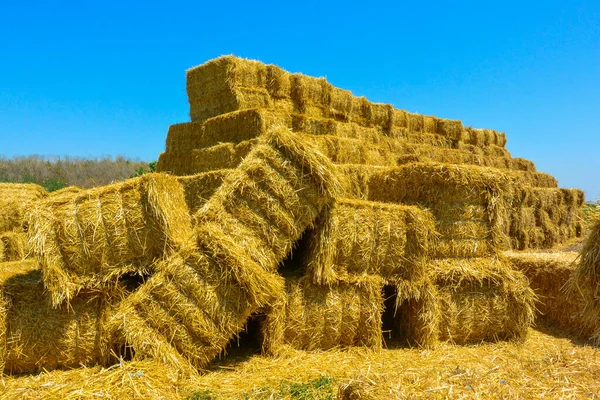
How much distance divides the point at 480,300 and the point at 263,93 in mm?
8542

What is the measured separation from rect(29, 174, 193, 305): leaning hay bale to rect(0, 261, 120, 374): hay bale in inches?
10.6

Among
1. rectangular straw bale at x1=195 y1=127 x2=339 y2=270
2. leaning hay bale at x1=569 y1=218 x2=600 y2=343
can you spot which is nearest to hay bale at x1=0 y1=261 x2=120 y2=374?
rectangular straw bale at x1=195 y1=127 x2=339 y2=270

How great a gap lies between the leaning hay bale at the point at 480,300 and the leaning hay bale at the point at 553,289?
4.98 feet

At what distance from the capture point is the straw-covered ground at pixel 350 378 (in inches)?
123

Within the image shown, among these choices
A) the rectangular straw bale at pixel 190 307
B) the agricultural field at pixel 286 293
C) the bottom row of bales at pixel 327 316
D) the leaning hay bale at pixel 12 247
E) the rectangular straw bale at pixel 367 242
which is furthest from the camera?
the leaning hay bale at pixel 12 247

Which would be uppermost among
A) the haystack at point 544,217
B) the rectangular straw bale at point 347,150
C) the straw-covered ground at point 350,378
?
the rectangular straw bale at point 347,150

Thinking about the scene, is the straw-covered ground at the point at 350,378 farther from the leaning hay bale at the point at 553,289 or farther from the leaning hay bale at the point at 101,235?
the leaning hay bale at the point at 553,289

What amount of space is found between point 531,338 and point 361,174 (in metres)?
5.12

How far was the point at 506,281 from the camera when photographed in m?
6.21

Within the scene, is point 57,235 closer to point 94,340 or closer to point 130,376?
point 94,340

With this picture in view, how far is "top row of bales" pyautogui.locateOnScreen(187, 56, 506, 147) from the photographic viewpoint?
1191cm

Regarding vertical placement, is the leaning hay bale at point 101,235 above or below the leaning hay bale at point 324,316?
above

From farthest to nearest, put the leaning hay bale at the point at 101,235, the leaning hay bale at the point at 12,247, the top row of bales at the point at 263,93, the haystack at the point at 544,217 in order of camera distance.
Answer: the haystack at the point at 544,217 → the top row of bales at the point at 263,93 → the leaning hay bale at the point at 12,247 → the leaning hay bale at the point at 101,235

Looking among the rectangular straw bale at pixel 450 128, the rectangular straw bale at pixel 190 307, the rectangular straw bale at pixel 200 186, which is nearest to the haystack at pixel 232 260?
the rectangular straw bale at pixel 190 307
